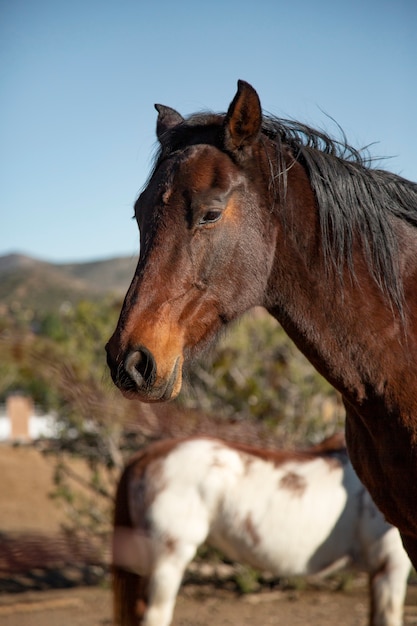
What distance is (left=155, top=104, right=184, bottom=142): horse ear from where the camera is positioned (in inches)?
97.4

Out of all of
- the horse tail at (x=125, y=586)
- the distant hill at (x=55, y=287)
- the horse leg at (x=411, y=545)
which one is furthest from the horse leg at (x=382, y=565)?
the distant hill at (x=55, y=287)

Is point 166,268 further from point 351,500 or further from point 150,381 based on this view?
point 351,500

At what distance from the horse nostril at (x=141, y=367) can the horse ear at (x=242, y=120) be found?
69 centimetres

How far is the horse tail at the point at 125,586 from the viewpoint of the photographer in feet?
13.2

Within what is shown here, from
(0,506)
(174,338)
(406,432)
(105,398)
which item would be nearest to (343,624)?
(105,398)

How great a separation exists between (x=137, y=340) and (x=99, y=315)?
211 inches

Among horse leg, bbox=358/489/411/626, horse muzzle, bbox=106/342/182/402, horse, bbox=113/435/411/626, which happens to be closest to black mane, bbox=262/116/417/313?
horse muzzle, bbox=106/342/182/402

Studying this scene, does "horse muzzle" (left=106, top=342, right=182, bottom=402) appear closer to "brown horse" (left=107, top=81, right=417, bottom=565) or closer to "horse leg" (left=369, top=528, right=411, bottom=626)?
"brown horse" (left=107, top=81, right=417, bottom=565)

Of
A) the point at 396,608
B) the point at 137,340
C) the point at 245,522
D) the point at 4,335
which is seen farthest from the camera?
the point at 245,522

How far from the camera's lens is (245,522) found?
4.36 m

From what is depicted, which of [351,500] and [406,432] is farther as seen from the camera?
[351,500]

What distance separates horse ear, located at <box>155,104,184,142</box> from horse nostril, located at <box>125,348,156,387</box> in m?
0.93

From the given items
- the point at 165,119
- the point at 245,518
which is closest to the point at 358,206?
the point at 165,119

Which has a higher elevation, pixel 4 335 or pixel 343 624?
pixel 4 335
